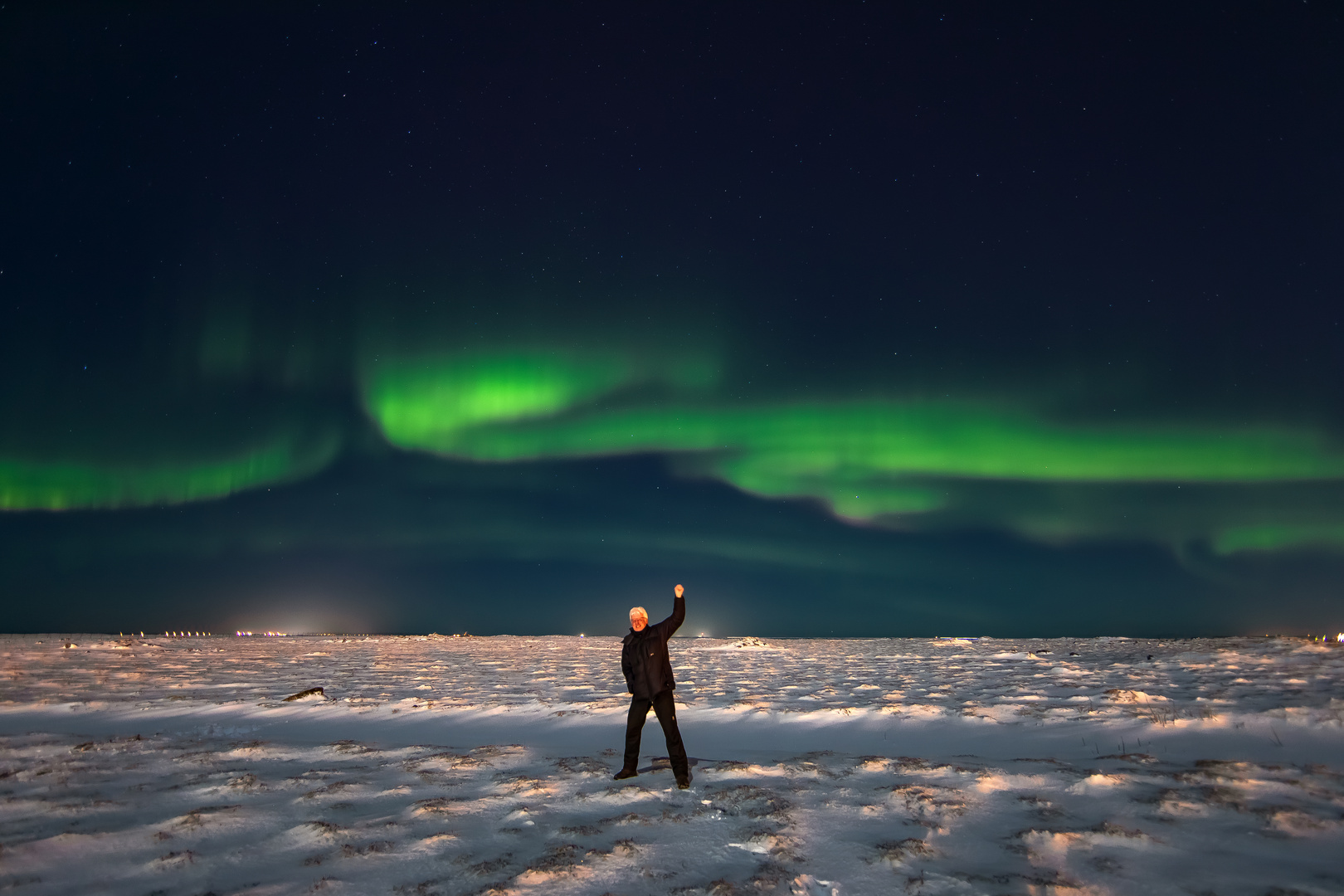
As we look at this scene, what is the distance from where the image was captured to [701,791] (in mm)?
8820

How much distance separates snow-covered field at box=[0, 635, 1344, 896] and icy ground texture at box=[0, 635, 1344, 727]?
7.5 inches

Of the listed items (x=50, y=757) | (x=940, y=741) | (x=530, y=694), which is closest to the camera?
(x=50, y=757)

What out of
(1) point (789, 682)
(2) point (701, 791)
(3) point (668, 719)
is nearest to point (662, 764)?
(2) point (701, 791)

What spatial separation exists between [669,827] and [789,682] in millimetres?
13469

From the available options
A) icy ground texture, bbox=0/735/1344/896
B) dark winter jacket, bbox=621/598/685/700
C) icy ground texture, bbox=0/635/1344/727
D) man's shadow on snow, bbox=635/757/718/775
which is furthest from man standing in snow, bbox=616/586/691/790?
icy ground texture, bbox=0/635/1344/727

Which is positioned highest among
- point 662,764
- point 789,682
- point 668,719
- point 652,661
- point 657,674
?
point 652,661

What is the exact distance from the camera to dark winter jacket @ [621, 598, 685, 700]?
28.8 feet

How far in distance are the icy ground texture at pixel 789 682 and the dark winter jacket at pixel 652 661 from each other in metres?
7.36

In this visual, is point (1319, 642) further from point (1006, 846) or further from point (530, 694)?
point (530, 694)

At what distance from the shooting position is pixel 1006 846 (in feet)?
22.5

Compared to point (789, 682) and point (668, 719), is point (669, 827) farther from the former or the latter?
point (789, 682)

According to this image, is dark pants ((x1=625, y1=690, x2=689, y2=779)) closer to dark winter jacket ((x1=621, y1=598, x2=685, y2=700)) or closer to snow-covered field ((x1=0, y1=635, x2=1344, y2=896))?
dark winter jacket ((x1=621, y1=598, x2=685, y2=700))

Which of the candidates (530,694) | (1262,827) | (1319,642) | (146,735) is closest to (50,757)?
(146,735)

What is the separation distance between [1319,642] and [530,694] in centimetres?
2722
